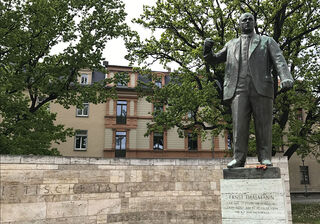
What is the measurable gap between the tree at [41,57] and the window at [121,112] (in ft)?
37.3

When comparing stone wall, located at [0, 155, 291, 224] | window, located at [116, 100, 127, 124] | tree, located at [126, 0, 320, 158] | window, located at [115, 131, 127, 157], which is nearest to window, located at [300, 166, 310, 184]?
tree, located at [126, 0, 320, 158]

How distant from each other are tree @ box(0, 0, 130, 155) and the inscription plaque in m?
9.71

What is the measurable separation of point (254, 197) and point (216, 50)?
11315mm

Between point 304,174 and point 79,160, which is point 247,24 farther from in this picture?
point 304,174

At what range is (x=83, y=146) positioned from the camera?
26094 mm

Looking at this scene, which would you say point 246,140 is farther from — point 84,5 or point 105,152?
point 105,152

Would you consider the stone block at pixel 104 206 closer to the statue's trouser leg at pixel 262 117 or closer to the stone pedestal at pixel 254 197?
the stone pedestal at pixel 254 197

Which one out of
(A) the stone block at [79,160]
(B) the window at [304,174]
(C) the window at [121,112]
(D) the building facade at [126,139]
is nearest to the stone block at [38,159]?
(A) the stone block at [79,160]

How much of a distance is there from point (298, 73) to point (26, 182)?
1521cm

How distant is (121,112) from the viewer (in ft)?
89.8

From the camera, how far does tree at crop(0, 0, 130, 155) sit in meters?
11.6

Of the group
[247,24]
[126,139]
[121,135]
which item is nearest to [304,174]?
[126,139]

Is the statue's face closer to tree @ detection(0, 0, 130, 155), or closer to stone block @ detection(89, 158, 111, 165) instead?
stone block @ detection(89, 158, 111, 165)

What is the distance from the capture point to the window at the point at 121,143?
2597 cm
